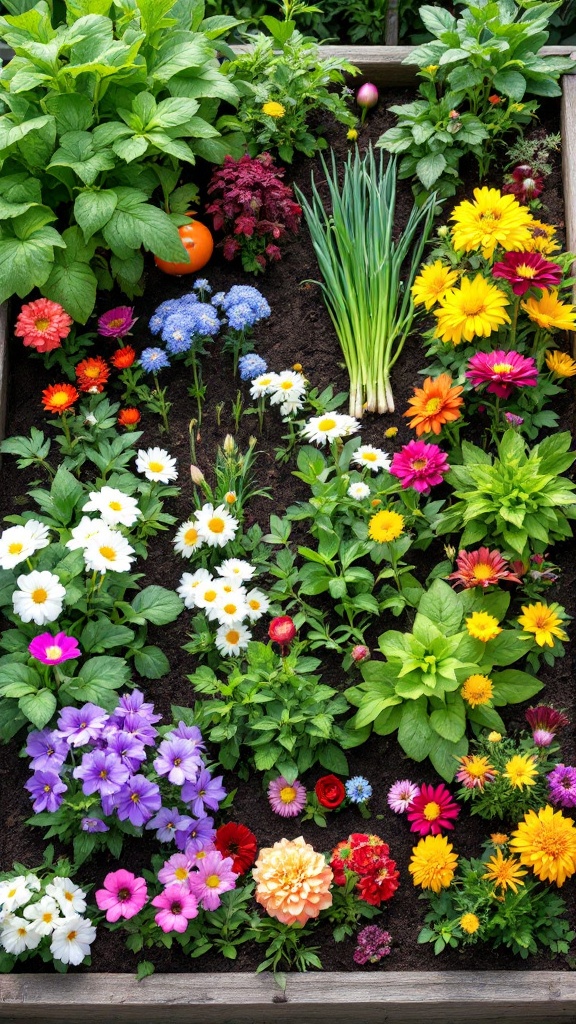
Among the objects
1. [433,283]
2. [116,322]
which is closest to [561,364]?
[433,283]

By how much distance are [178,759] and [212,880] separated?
250mm

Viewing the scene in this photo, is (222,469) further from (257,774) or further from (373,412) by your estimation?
(257,774)

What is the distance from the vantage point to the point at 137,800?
94.1 inches

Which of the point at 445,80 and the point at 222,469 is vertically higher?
the point at 445,80

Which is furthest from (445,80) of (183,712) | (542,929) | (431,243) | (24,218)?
(542,929)

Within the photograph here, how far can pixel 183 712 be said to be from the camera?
2553 millimetres

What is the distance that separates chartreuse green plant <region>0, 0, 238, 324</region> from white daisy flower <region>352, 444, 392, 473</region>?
2.14 feet

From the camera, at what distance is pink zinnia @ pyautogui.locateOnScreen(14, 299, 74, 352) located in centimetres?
283

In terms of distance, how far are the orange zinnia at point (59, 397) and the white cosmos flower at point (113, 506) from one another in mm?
305

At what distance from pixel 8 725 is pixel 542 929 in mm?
1189

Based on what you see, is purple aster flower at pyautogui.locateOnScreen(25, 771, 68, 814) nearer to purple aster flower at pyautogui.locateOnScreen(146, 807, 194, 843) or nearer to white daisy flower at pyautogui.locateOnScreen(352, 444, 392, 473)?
purple aster flower at pyautogui.locateOnScreen(146, 807, 194, 843)

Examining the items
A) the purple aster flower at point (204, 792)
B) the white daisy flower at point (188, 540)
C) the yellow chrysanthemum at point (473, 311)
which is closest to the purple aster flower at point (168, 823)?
the purple aster flower at point (204, 792)

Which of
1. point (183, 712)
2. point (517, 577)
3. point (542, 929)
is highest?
point (517, 577)

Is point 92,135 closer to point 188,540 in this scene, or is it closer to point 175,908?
point 188,540
